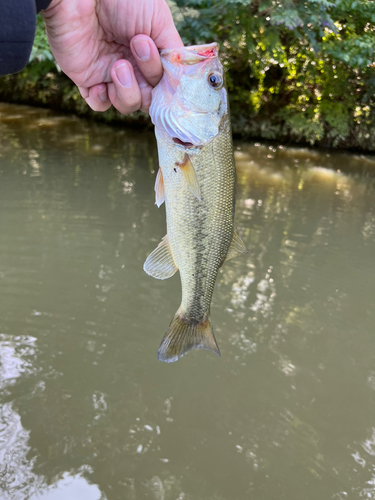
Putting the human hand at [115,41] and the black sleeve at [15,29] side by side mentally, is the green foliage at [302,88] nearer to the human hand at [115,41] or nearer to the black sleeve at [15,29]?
the human hand at [115,41]

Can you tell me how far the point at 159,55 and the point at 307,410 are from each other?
9.67 ft

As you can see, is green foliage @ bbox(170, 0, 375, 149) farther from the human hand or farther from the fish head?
the fish head

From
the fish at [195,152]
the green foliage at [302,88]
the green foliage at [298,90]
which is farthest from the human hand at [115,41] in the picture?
the green foliage at [298,90]

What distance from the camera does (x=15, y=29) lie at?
4.14 feet

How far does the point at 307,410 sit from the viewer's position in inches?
148

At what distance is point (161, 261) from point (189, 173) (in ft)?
1.53

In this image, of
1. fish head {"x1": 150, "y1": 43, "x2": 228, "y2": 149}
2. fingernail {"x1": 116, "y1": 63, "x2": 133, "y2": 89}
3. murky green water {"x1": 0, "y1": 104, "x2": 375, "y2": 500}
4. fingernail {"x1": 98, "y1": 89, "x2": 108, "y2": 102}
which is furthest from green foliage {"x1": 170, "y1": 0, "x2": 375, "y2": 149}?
fish head {"x1": 150, "y1": 43, "x2": 228, "y2": 149}

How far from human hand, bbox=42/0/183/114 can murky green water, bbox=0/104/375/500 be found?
2366 millimetres

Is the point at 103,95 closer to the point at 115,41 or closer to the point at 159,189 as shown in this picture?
the point at 115,41

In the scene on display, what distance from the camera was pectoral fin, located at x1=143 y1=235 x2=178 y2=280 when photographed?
83.1 inches

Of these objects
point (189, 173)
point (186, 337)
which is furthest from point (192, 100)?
point (186, 337)

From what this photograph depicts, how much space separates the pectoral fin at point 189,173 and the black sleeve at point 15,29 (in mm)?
704

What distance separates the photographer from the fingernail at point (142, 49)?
1926 mm

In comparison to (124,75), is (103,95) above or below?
below
